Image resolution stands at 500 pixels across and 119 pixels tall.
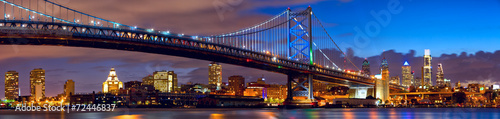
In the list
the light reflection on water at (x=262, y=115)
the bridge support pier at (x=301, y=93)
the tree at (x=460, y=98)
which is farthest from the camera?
the tree at (x=460, y=98)

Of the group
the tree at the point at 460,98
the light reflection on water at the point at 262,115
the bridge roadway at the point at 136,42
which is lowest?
the tree at the point at 460,98

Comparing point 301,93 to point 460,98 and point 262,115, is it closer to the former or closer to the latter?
point 262,115

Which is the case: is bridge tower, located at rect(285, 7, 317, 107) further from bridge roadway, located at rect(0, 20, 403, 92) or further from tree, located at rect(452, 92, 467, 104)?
tree, located at rect(452, 92, 467, 104)

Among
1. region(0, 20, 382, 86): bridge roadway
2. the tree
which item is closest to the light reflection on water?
region(0, 20, 382, 86): bridge roadway

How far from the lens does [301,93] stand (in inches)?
3479

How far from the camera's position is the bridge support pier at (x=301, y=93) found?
87.2 m

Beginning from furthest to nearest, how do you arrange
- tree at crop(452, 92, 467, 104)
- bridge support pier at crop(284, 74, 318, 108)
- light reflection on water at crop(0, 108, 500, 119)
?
tree at crop(452, 92, 467, 104) < bridge support pier at crop(284, 74, 318, 108) < light reflection on water at crop(0, 108, 500, 119)

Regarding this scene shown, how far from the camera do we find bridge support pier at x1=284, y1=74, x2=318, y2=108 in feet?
286

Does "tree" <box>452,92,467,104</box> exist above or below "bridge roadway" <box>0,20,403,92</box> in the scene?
below

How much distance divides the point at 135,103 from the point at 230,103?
44.3m

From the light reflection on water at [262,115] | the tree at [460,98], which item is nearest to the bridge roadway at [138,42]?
the light reflection on water at [262,115]

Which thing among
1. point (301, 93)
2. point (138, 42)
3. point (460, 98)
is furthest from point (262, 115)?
point (460, 98)

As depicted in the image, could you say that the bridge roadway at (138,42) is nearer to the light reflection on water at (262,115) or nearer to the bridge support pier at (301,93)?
the bridge support pier at (301,93)

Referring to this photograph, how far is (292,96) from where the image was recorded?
8838 cm
